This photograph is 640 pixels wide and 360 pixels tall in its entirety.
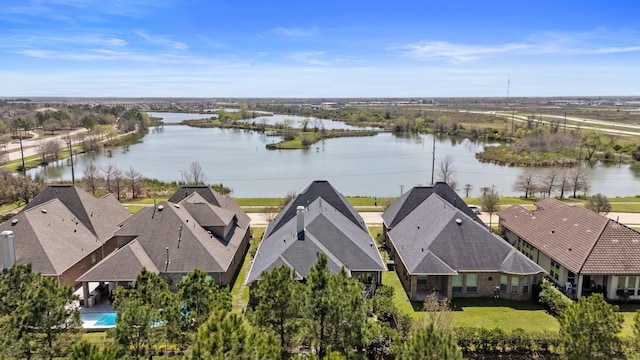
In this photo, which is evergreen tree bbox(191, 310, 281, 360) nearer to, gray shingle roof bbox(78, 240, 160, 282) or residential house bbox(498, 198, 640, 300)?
gray shingle roof bbox(78, 240, 160, 282)

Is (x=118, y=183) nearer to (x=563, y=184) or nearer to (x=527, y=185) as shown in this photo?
(x=527, y=185)

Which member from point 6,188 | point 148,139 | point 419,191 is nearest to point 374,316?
point 419,191

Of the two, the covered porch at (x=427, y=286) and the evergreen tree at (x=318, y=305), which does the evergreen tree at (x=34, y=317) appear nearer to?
the evergreen tree at (x=318, y=305)

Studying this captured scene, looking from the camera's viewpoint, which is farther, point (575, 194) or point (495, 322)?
point (575, 194)

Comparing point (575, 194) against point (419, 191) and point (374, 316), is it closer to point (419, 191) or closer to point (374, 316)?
point (419, 191)

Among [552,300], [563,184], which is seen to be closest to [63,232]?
[552,300]
